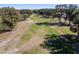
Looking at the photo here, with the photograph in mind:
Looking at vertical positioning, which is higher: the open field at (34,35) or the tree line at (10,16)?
the tree line at (10,16)

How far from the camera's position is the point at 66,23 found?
619 centimetres

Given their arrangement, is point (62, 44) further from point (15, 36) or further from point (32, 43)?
point (15, 36)

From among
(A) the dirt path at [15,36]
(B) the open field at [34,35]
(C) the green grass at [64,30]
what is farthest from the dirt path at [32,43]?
(C) the green grass at [64,30]

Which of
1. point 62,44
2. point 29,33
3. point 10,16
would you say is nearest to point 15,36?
point 29,33

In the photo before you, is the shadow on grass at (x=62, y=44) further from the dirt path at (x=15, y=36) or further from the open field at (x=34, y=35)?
the dirt path at (x=15, y=36)

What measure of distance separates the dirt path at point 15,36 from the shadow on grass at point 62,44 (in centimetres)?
42

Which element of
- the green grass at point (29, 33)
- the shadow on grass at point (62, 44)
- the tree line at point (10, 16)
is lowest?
the shadow on grass at point (62, 44)

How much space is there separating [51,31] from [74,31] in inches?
15.9

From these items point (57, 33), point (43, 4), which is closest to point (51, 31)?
point (57, 33)

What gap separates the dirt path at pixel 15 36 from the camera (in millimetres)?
6145

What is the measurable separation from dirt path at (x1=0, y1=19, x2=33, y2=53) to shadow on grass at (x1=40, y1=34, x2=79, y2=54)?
1.38 ft
